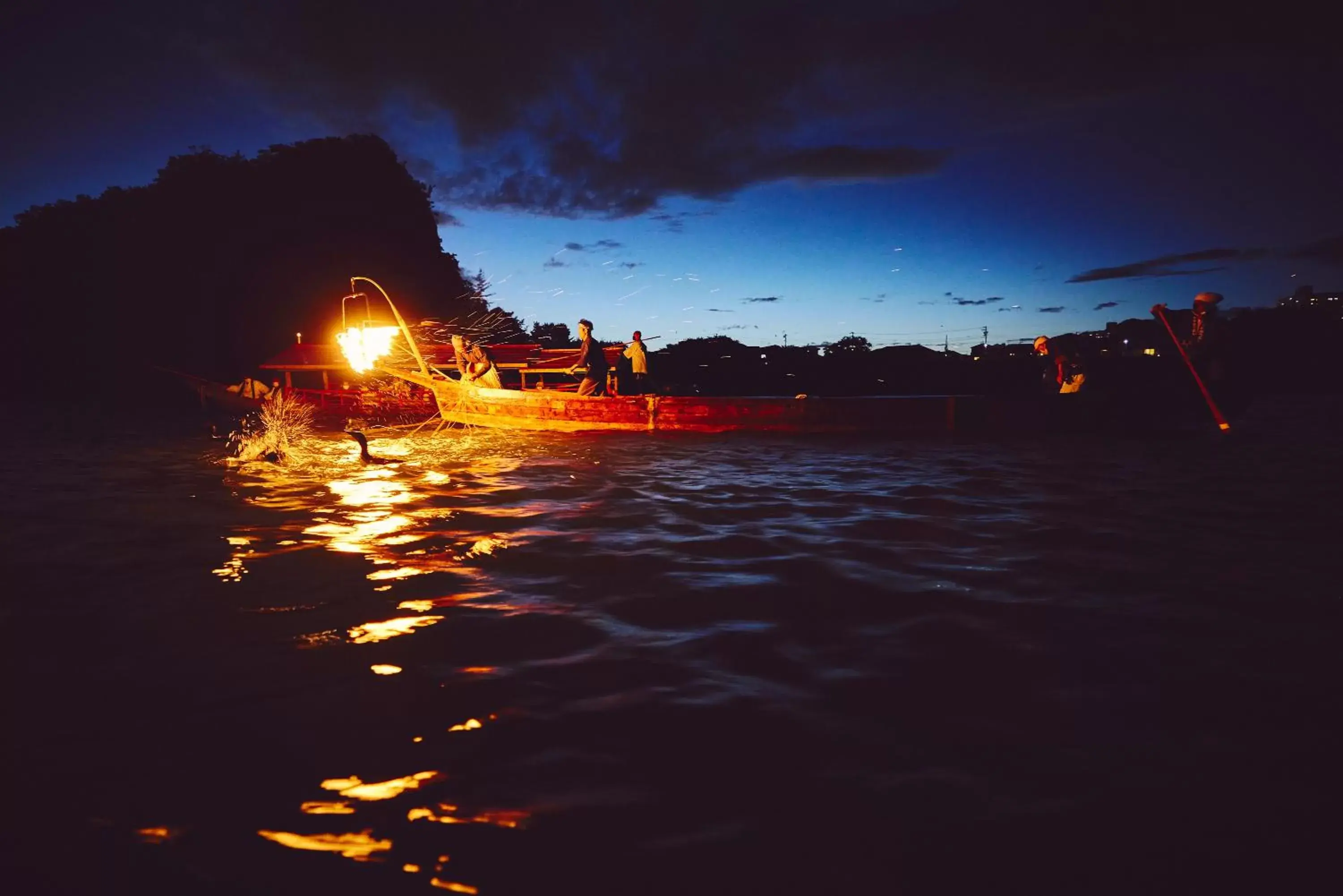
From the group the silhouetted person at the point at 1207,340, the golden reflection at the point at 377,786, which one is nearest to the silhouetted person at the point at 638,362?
the silhouetted person at the point at 1207,340

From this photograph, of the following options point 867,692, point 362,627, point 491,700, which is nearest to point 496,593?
point 362,627

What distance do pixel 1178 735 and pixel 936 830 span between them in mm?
1434

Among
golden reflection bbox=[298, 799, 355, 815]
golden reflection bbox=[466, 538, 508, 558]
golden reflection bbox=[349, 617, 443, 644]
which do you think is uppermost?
golden reflection bbox=[466, 538, 508, 558]

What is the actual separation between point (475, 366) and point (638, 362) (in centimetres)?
427

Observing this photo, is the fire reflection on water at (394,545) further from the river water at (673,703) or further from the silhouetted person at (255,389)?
the silhouetted person at (255,389)

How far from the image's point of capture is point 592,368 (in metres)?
15.9

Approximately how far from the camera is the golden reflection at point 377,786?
8.36 feet

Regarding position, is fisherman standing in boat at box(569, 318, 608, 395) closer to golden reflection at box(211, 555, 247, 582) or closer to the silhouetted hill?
golden reflection at box(211, 555, 247, 582)

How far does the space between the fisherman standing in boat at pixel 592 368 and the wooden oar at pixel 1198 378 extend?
12529 millimetres

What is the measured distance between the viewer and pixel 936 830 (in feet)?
7.68

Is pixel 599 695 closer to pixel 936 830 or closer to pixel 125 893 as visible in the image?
pixel 936 830

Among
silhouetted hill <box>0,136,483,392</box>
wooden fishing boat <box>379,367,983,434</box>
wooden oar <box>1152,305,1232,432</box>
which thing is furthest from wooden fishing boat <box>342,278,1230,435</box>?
silhouetted hill <box>0,136,483,392</box>

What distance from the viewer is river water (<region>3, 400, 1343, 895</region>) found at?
2.23 meters

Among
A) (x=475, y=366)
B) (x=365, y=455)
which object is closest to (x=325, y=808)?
(x=365, y=455)
